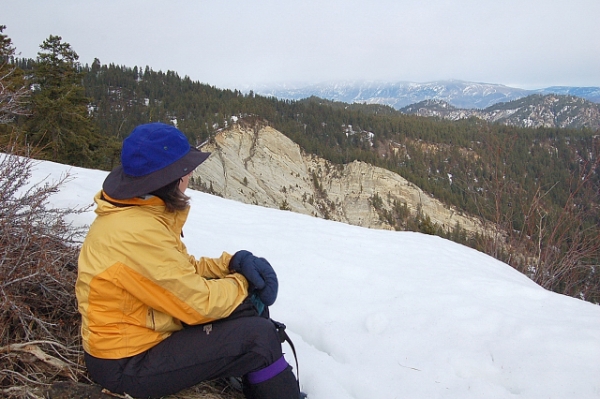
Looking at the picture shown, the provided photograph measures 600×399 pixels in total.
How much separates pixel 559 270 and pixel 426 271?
18.5 feet

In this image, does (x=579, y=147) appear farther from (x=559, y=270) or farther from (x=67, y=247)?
(x=67, y=247)

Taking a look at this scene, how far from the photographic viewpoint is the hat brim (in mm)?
1782

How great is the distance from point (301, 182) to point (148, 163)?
53.4 m

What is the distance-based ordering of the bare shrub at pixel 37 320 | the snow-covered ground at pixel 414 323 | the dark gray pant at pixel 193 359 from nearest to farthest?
the dark gray pant at pixel 193 359 → the bare shrub at pixel 37 320 → the snow-covered ground at pixel 414 323

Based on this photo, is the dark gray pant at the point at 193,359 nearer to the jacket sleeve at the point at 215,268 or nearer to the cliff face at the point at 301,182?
the jacket sleeve at the point at 215,268

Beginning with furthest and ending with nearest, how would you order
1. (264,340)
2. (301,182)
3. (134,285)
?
(301,182)
(264,340)
(134,285)

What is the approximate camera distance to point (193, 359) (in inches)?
74.7

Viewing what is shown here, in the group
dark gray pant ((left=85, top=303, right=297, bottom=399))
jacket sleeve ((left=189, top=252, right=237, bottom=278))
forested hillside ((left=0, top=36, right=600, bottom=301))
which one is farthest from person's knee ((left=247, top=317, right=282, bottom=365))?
forested hillside ((left=0, top=36, right=600, bottom=301))

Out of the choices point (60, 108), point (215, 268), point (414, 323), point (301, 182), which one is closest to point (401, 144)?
point (301, 182)

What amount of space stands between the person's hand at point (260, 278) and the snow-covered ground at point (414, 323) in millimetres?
927

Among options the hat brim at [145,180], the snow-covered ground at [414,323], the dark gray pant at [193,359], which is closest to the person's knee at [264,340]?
the dark gray pant at [193,359]

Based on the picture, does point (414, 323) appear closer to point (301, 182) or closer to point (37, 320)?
point (37, 320)

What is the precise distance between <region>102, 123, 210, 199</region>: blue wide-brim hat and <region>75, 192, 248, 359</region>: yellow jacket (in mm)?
80

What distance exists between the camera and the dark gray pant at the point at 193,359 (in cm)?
184
